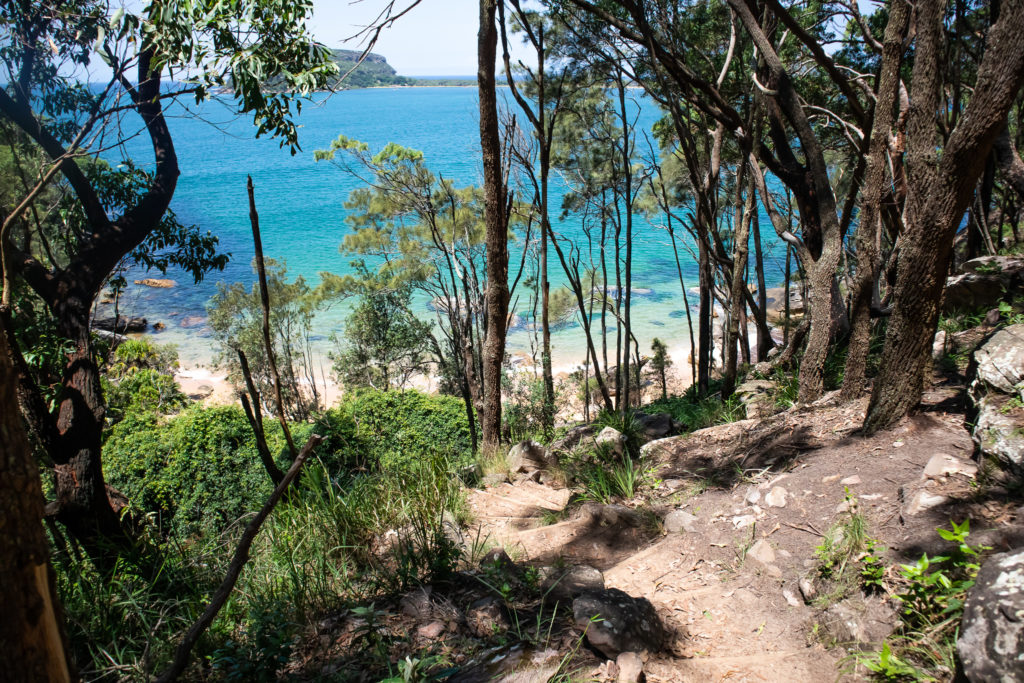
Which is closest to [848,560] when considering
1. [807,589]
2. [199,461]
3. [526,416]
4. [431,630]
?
[807,589]

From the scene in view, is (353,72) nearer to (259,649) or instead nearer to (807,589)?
(259,649)

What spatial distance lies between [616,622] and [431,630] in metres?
0.84

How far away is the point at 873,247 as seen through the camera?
228 inches

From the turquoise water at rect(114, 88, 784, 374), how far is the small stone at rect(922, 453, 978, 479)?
468cm

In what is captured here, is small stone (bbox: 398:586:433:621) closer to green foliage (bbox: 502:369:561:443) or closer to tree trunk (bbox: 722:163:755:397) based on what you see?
green foliage (bbox: 502:369:561:443)

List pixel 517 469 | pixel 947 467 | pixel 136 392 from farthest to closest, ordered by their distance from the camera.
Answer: pixel 136 392 → pixel 517 469 → pixel 947 467

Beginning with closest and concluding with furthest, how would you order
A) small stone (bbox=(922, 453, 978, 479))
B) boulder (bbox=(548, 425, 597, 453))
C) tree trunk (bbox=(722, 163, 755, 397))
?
small stone (bbox=(922, 453, 978, 479)) < boulder (bbox=(548, 425, 597, 453)) < tree trunk (bbox=(722, 163, 755, 397))

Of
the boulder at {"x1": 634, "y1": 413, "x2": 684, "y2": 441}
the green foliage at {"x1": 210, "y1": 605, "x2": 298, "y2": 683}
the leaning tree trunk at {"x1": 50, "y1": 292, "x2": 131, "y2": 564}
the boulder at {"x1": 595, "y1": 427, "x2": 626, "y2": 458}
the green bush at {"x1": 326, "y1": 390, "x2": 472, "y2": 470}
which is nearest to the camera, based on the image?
the green foliage at {"x1": 210, "y1": 605, "x2": 298, "y2": 683}

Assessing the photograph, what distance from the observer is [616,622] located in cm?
273

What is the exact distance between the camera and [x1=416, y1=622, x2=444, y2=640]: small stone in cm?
272

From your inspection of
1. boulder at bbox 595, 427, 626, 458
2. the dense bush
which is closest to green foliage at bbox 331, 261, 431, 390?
the dense bush

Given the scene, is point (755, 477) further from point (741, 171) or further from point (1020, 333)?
point (741, 171)

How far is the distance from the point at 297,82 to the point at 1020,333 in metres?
5.02

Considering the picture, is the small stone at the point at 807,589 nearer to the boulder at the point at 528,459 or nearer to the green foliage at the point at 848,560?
the green foliage at the point at 848,560
